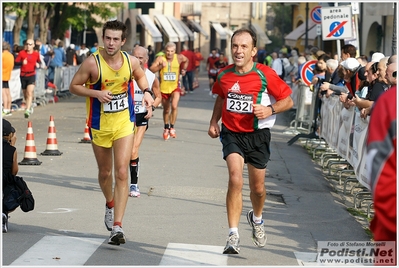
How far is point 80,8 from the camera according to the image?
136 ft

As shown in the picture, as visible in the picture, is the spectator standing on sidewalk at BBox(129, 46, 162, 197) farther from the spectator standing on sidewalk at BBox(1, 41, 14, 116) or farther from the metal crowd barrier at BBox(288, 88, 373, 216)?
the spectator standing on sidewalk at BBox(1, 41, 14, 116)

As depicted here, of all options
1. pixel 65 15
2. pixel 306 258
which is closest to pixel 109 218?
pixel 306 258

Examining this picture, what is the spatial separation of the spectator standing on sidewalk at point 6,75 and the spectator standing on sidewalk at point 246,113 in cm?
1518

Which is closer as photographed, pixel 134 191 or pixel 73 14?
pixel 134 191

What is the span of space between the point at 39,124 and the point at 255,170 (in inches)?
575

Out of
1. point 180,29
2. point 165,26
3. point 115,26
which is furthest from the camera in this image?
point 180,29

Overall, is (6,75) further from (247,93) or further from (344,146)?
(247,93)

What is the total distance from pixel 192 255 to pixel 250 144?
105cm

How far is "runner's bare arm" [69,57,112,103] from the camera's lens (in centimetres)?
829

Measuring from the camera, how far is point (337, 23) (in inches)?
828

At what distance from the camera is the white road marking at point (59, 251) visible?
739 cm

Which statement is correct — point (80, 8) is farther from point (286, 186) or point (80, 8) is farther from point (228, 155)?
point (228, 155)

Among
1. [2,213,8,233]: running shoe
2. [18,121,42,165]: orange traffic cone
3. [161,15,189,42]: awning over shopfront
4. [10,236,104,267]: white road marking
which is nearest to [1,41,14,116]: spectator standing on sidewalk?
[18,121,42,165]: orange traffic cone

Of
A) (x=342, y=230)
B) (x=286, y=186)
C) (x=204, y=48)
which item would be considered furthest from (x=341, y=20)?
(x=204, y=48)
